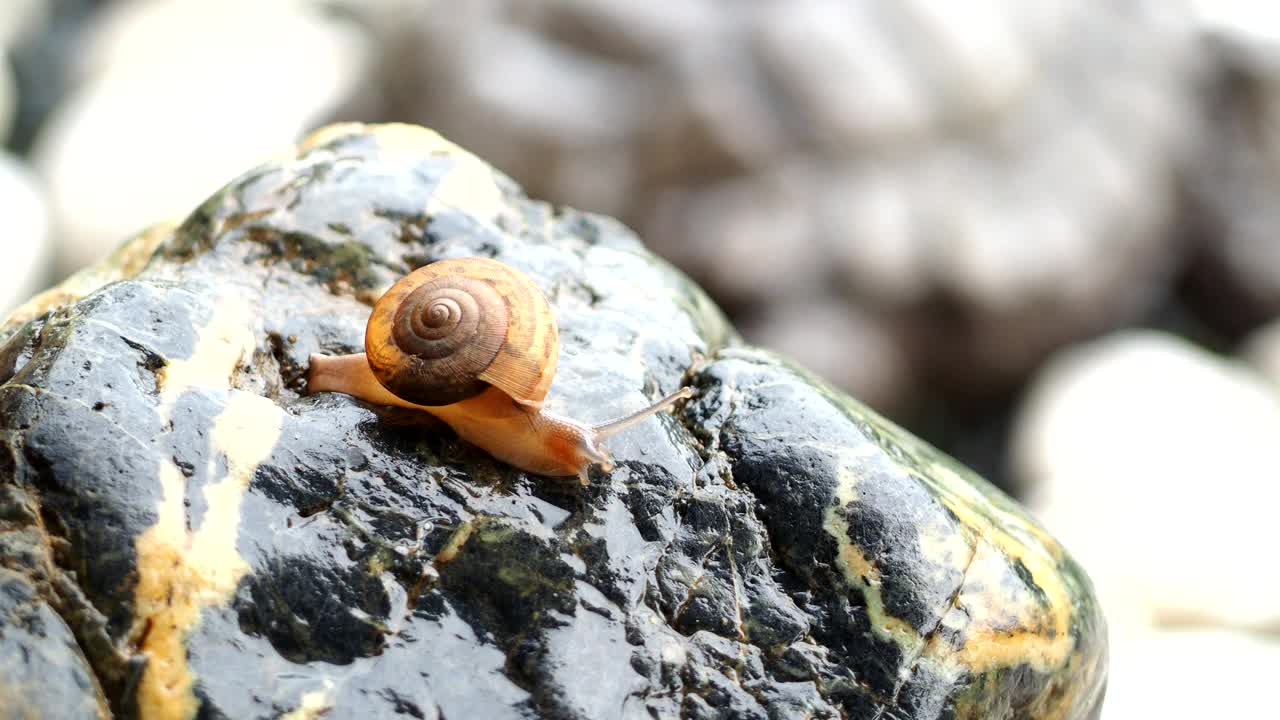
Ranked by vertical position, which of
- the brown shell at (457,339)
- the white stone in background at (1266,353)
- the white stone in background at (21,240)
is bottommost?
the white stone in background at (21,240)

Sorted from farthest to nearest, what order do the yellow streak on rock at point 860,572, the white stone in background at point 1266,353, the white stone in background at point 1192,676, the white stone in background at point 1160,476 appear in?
the white stone in background at point 1266,353
the white stone in background at point 1160,476
the white stone in background at point 1192,676
the yellow streak on rock at point 860,572

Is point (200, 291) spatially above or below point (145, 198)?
above

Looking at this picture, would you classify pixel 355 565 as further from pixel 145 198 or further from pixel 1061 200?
pixel 1061 200

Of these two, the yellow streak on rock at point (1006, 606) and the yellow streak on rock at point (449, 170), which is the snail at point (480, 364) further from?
the yellow streak on rock at point (1006, 606)

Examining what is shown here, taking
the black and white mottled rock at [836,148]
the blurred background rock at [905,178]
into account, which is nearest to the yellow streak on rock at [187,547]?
the blurred background rock at [905,178]

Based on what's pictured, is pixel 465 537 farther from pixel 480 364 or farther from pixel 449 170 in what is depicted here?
pixel 449 170

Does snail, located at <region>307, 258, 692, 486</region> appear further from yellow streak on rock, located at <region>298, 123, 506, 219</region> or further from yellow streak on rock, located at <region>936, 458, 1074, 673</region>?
yellow streak on rock, located at <region>936, 458, 1074, 673</region>

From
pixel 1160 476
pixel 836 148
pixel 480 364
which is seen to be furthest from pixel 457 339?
pixel 836 148

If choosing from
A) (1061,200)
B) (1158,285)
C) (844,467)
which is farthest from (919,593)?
(1158,285)
